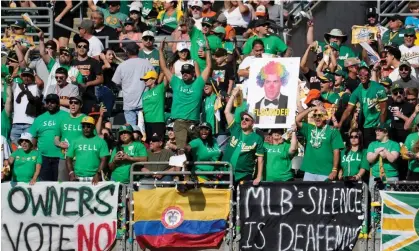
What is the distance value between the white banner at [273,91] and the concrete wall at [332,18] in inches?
193

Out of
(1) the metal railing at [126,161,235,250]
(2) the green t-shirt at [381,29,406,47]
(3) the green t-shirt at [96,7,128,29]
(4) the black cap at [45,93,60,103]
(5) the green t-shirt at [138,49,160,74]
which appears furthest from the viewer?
(3) the green t-shirt at [96,7,128,29]

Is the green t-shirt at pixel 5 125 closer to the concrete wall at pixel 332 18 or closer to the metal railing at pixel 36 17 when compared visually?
the metal railing at pixel 36 17

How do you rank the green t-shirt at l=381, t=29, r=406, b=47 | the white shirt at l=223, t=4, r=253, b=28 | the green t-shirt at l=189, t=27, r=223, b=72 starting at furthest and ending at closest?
the white shirt at l=223, t=4, r=253, b=28, the green t-shirt at l=381, t=29, r=406, b=47, the green t-shirt at l=189, t=27, r=223, b=72

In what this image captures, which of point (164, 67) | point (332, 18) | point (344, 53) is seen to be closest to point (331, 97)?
point (344, 53)

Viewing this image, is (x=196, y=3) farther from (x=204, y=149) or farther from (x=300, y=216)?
(x=300, y=216)

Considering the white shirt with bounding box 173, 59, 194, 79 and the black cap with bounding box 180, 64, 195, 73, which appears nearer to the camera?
the black cap with bounding box 180, 64, 195, 73

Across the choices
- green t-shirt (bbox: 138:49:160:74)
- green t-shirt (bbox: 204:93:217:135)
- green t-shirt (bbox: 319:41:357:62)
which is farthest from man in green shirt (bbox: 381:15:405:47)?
green t-shirt (bbox: 138:49:160:74)

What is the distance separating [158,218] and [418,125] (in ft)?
13.7

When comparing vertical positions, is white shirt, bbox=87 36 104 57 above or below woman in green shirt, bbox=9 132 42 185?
above

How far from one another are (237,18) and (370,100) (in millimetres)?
5159

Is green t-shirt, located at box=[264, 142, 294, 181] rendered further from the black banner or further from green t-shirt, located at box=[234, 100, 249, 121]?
green t-shirt, located at box=[234, 100, 249, 121]

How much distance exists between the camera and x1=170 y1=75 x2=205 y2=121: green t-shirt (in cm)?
2481

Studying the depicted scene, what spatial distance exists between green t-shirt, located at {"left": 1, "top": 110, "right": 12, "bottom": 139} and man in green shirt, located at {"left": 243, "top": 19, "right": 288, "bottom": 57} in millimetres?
4217

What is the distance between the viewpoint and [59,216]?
2364 cm
